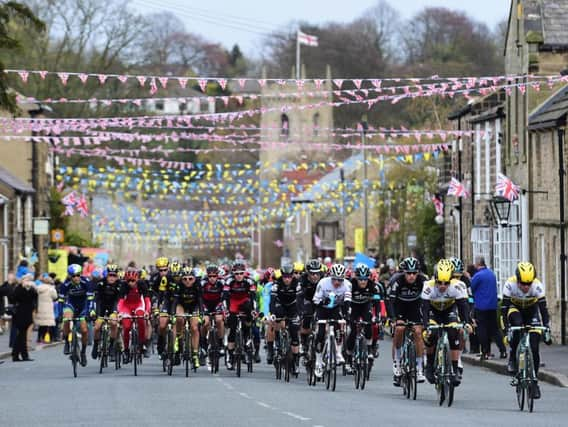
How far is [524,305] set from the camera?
1945 centimetres

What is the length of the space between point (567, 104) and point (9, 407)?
66.1 feet

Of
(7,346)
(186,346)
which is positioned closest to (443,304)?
(186,346)

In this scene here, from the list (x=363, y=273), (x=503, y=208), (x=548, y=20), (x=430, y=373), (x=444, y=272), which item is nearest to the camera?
(x=444, y=272)

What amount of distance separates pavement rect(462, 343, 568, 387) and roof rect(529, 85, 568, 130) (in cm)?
531

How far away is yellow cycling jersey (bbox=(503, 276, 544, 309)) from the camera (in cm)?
1938

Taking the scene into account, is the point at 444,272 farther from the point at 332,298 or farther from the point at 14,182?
the point at 14,182

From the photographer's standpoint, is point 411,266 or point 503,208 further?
point 503,208

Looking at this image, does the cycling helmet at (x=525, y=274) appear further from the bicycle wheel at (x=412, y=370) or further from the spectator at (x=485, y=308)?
the spectator at (x=485, y=308)

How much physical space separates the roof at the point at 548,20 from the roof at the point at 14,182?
73.2 ft

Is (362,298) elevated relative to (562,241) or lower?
lower

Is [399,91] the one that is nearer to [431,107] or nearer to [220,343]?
[431,107]

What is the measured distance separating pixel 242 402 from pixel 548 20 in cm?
2297

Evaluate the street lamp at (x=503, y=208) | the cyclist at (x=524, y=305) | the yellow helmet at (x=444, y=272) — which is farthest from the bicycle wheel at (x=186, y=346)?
the street lamp at (x=503, y=208)

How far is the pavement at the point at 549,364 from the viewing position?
24109 mm
